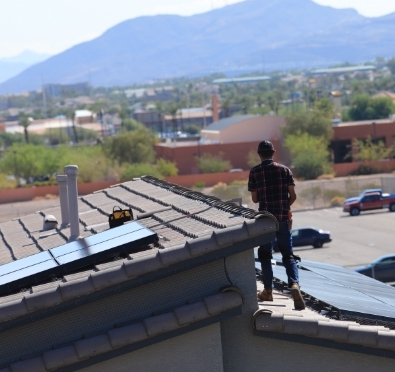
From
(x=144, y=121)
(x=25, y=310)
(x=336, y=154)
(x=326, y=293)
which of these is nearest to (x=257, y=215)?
(x=25, y=310)

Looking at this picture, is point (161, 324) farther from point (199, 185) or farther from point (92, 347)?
point (199, 185)

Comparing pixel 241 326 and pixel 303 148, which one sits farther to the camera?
pixel 303 148

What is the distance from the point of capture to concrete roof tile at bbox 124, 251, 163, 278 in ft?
22.1

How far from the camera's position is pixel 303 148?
252 feet

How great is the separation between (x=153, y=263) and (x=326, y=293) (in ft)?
10.3

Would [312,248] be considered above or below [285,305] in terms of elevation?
below

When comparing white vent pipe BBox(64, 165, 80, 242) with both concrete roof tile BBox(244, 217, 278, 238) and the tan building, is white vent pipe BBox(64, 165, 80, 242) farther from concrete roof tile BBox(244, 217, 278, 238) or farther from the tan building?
the tan building

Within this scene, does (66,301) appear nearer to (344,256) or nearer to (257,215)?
(257,215)

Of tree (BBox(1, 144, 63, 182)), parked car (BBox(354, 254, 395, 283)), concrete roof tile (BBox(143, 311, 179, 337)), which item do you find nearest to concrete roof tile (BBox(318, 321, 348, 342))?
concrete roof tile (BBox(143, 311, 179, 337))

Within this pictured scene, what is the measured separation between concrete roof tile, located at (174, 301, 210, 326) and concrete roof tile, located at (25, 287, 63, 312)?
0.88 metres

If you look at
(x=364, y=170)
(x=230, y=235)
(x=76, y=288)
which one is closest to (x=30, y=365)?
(x=76, y=288)

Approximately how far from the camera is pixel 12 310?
21.5ft

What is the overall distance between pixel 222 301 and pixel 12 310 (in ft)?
5.01

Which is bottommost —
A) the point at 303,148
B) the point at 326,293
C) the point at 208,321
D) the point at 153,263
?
the point at 303,148
